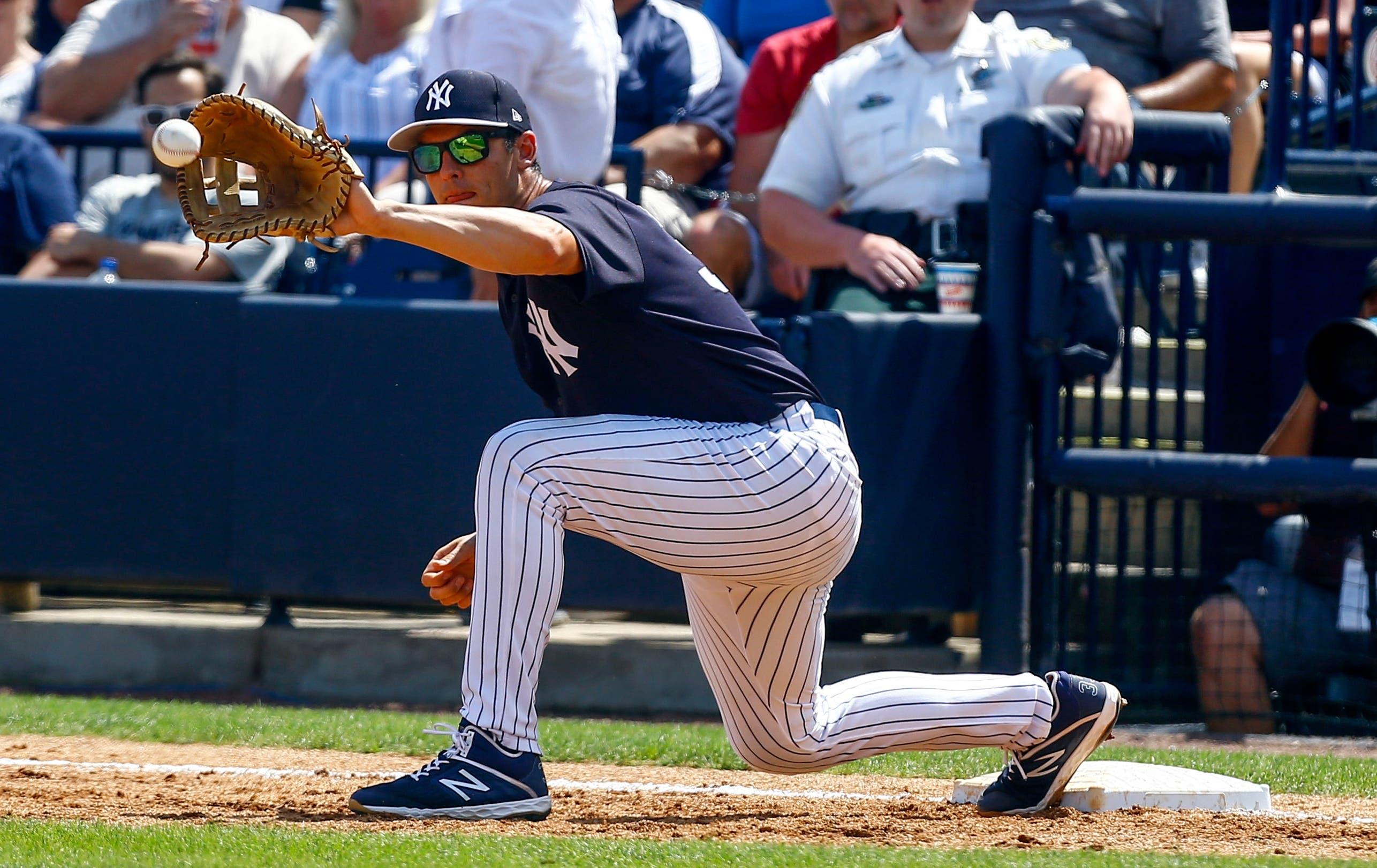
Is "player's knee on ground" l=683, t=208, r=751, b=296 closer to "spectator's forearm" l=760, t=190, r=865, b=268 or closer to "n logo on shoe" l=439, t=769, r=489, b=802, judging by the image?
"spectator's forearm" l=760, t=190, r=865, b=268

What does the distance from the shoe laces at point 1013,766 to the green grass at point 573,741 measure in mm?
853

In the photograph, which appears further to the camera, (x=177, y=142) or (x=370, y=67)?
(x=370, y=67)

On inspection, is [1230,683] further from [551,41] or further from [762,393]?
[551,41]

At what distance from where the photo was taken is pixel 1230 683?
5.84m

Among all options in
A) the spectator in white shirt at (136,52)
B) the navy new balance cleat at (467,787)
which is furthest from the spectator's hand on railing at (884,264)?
the navy new balance cleat at (467,787)

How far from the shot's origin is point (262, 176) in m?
3.26

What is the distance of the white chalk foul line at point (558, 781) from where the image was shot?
432 centimetres

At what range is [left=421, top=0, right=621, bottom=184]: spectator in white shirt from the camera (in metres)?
6.20

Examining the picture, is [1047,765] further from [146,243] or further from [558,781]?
[146,243]

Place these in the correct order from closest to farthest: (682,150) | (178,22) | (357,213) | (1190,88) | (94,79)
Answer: (357,213) < (1190,88) < (682,150) < (178,22) < (94,79)

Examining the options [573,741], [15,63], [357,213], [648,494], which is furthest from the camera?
[15,63]

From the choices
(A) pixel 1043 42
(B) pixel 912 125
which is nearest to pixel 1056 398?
(B) pixel 912 125

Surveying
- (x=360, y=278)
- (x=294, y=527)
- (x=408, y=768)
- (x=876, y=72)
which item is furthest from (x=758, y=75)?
(x=408, y=768)

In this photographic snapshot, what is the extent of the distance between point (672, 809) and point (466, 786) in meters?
0.63
